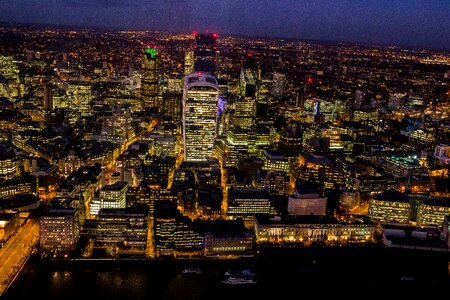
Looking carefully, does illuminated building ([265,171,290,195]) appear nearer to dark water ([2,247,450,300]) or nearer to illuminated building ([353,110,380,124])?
dark water ([2,247,450,300])

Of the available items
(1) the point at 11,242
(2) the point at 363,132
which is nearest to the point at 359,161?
(2) the point at 363,132

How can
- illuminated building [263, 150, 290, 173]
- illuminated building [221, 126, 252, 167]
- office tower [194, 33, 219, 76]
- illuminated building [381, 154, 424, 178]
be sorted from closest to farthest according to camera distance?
illuminated building [381, 154, 424, 178], illuminated building [263, 150, 290, 173], illuminated building [221, 126, 252, 167], office tower [194, 33, 219, 76]

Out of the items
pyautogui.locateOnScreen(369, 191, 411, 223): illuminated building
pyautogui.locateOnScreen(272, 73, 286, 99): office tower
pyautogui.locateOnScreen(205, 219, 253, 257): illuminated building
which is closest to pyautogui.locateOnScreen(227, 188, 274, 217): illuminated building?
pyautogui.locateOnScreen(205, 219, 253, 257): illuminated building

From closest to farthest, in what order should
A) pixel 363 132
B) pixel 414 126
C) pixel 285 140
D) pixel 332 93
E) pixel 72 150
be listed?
→ pixel 72 150 < pixel 285 140 < pixel 363 132 < pixel 414 126 < pixel 332 93

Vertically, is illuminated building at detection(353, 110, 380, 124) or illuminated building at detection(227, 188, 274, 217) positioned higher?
illuminated building at detection(353, 110, 380, 124)

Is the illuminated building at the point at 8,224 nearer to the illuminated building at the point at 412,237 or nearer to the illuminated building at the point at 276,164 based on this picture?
the illuminated building at the point at 276,164

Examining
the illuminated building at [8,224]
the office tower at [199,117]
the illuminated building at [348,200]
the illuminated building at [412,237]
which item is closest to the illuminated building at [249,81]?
the office tower at [199,117]

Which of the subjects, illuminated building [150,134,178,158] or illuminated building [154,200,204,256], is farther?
illuminated building [150,134,178,158]

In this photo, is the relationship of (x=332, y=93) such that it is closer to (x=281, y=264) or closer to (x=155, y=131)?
(x=155, y=131)
